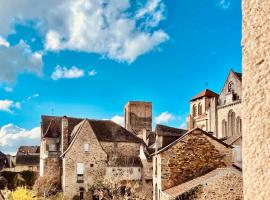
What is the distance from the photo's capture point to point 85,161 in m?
41.1

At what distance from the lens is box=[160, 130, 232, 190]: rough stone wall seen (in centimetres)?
1870

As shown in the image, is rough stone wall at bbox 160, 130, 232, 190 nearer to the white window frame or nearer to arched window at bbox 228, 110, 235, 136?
the white window frame

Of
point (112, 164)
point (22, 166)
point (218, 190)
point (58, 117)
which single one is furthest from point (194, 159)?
point (22, 166)

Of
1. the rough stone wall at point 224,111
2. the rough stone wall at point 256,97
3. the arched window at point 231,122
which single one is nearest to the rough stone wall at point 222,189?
the rough stone wall at point 256,97

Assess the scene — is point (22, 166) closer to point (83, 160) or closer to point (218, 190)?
point (83, 160)

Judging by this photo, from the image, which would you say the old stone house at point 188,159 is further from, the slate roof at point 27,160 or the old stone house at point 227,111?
the slate roof at point 27,160

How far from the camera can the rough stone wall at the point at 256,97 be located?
11.6 feet

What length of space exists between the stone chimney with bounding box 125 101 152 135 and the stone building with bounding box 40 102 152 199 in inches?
1092

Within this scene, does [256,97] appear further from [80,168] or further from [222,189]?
[80,168]

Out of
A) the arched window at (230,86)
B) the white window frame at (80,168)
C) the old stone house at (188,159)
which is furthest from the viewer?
the arched window at (230,86)

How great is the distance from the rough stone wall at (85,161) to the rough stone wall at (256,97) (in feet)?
124

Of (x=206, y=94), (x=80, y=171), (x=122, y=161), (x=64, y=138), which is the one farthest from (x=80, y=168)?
(x=206, y=94)

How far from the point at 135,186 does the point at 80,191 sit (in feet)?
19.4

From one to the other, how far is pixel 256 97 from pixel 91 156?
3858 centimetres
